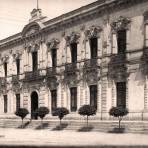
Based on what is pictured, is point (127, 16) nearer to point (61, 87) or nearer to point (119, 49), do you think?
point (119, 49)

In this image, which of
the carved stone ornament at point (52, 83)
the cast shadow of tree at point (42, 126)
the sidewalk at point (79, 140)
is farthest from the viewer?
the carved stone ornament at point (52, 83)

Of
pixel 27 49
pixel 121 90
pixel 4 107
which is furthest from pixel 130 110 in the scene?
pixel 4 107

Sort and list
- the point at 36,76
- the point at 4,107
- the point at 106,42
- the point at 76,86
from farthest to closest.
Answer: the point at 4,107
the point at 36,76
the point at 76,86
the point at 106,42

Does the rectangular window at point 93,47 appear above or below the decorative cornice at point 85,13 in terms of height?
below

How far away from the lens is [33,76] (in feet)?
109

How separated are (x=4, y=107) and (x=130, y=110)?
17.8m

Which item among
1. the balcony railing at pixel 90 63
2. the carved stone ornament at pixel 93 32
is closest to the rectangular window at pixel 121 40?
the carved stone ornament at pixel 93 32

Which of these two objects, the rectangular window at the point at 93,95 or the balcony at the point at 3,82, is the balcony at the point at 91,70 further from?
the balcony at the point at 3,82

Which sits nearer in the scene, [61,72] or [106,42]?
[106,42]

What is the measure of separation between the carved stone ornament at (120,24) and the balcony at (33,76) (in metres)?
9.14

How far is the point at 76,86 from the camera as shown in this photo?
28.2 meters

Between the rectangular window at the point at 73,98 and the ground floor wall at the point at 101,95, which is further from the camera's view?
the rectangular window at the point at 73,98

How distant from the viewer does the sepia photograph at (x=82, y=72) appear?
894 inches

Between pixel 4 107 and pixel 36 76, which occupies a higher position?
pixel 36 76
